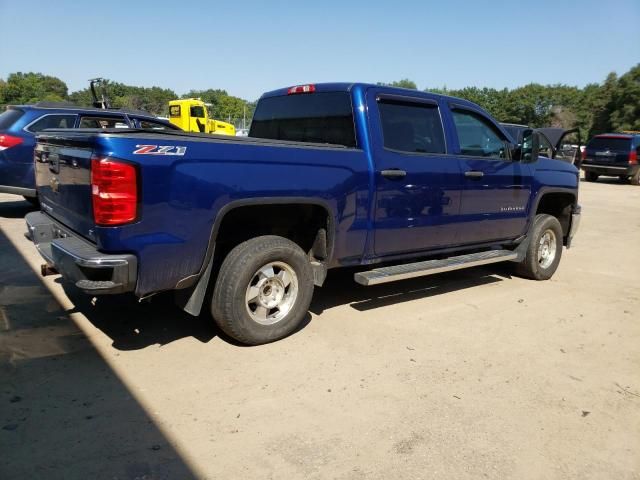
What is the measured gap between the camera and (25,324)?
395cm

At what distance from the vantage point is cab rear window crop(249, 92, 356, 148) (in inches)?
170

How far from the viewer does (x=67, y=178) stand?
3459 millimetres

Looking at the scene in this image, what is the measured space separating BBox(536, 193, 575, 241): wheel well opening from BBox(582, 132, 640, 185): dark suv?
15057 mm

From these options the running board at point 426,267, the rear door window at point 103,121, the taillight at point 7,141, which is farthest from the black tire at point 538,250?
the taillight at point 7,141

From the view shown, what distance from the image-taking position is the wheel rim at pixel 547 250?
20.2 ft

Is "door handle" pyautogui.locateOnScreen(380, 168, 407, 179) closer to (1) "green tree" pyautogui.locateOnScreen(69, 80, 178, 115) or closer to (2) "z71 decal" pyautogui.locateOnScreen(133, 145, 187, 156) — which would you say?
(2) "z71 decal" pyautogui.locateOnScreen(133, 145, 187, 156)

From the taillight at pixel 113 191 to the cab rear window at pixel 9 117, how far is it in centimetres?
593

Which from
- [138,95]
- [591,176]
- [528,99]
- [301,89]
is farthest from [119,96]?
[301,89]

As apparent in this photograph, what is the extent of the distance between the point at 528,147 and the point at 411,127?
5.29 ft

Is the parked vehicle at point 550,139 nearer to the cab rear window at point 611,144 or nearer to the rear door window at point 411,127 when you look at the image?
the cab rear window at point 611,144

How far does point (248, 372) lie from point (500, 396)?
65.9 inches

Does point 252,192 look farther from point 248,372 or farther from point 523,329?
point 523,329

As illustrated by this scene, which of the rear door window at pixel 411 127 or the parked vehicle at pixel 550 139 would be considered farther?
the parked vehicle at pixel 550 139

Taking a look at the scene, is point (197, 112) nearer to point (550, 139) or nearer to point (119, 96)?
point (550, 139)
